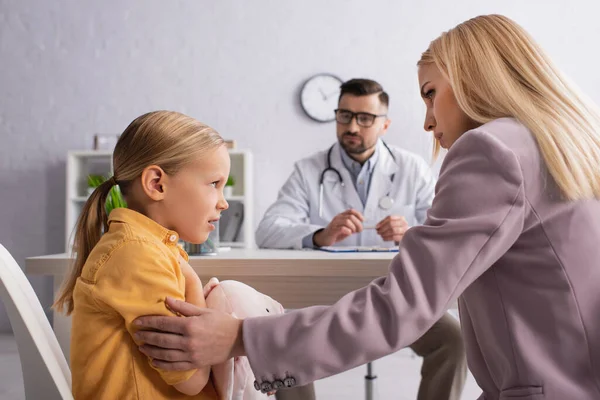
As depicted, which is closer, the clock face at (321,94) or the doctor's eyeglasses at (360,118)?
the doctor's eyeglasses at (360,118)

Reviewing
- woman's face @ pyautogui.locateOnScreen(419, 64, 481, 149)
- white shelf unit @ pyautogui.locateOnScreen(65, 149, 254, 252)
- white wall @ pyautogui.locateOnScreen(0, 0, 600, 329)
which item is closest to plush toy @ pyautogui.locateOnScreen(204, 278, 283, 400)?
woman's face @ pyautogui.locateOnScreen(419, 64, 481, 149)

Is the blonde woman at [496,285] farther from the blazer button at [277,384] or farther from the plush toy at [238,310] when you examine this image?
the plush toy at [238,310]

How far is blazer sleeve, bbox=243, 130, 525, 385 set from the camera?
2.49ft

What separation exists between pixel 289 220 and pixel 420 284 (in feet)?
5.83

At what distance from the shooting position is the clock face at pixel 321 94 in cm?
434

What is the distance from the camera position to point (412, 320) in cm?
76

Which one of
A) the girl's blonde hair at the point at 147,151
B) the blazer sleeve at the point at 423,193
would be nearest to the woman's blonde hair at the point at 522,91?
the girl's blonde hair at the point at 147,151

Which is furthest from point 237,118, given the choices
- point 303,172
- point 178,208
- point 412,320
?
point 412,320

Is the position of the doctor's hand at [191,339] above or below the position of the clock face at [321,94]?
below

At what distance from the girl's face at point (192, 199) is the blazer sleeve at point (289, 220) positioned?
1272 millimetres

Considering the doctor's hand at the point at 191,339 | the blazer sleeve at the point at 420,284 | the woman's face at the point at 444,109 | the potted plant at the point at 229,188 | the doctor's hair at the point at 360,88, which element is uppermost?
the doctor's hair at the point at 360,88

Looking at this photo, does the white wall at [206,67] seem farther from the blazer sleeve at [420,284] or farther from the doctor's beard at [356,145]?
the blazer sleeve at [420,284]

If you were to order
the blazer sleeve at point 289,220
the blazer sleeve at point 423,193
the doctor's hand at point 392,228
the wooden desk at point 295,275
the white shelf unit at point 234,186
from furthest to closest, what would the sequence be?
the white shelf unit at point 234,186 → the blazer sleeve at point 423,193 → the blazer sleeve at point 289,220 → the doctor's hand at point 392,228 → the wooden desk at point 295,275

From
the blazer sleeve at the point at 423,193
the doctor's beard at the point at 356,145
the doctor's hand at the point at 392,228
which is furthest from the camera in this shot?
the doctor's beard at the point at 356,145
